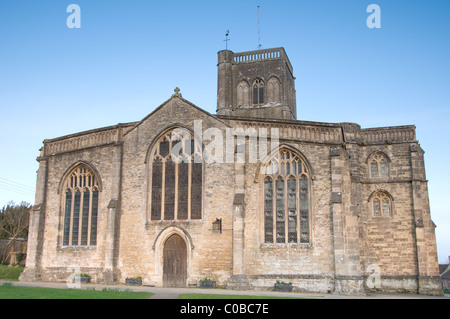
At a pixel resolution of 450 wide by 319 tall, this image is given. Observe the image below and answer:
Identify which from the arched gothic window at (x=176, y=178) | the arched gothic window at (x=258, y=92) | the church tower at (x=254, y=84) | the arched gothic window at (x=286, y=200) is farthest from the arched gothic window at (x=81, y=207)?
the arched gothic window at (x=258, y=92)

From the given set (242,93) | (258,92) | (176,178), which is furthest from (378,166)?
(242,93)

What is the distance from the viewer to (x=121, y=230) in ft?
86.2

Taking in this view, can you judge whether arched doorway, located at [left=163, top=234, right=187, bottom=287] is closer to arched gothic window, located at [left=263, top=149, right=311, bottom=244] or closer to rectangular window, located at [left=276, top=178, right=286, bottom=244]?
arched gothic window, located at [left=263, top=149, right=311, bottom=244]

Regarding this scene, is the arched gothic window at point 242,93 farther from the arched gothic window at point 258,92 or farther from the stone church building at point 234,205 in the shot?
the stone church building at point 234,205

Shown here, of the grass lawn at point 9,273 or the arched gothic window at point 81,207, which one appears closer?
the arched gothic window at point 81,207

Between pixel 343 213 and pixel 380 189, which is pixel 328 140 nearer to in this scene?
pixel 343 213

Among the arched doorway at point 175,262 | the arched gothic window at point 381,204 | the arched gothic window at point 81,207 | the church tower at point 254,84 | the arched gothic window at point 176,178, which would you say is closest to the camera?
the arched doorway at point 175,262

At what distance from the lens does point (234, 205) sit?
2384cm

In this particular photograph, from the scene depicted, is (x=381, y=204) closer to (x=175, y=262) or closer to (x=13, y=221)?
(x=175, y=262)

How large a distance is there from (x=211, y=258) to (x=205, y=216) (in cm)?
222

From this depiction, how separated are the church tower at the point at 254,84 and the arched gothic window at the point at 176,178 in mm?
14559

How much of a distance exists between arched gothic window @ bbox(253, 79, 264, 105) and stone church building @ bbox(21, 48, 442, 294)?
12.6 meters

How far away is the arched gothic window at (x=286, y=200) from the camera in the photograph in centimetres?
2441

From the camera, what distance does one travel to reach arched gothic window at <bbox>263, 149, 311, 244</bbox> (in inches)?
961
